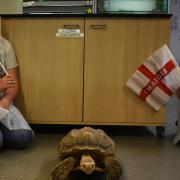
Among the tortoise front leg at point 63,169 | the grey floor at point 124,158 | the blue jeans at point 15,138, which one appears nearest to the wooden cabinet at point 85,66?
the grey floor at point 124,158

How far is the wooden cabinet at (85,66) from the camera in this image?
6.20 ft

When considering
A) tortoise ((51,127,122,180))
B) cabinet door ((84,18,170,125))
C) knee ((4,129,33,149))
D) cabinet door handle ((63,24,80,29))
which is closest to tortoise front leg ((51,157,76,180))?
tortoise ((51,127,122,180))

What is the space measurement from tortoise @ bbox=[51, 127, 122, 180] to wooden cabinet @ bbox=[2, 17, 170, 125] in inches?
24.5

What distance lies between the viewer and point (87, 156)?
1.27 m

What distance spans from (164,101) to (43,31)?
826 millimetres

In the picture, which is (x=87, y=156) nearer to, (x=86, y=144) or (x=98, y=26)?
(x=86, y=144)

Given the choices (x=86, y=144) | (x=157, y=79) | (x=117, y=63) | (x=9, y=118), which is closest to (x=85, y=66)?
(x=117, y=63)

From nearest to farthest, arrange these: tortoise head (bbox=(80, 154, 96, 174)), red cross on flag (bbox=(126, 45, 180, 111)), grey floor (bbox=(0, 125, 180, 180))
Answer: tortoise head (bbox=(80, 154, 96, 174)), grey floor (bbox=(0, 125, 180, 180)), red cross on flag (bbox=(126, 45, 180, 111))

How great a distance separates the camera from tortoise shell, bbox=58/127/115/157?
1271mm

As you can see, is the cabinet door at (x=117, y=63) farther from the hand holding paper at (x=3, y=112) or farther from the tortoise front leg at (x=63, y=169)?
the tortoise front leg at (x=63, y=169)

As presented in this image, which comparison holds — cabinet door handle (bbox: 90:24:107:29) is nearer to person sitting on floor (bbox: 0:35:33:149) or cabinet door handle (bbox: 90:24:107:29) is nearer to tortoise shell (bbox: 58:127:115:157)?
person sitting on floor (bbox: 0:35:33:149)

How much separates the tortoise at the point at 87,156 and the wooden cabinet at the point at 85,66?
62 centimetres

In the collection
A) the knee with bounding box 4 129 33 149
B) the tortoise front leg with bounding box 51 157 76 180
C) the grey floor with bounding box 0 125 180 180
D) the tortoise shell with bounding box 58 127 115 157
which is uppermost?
the tortoise shell with bounding box 58 127 115 157

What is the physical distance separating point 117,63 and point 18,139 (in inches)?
28.1
